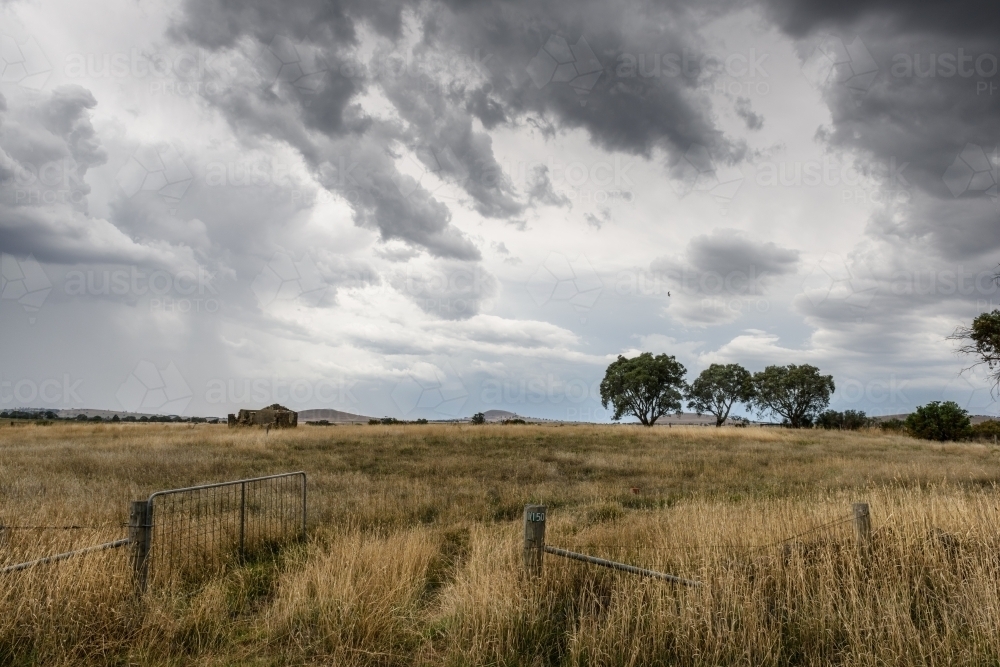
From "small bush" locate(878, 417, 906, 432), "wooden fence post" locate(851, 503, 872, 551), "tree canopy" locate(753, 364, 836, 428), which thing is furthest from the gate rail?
"tree canopy" locate(753, 364, 836, 428)

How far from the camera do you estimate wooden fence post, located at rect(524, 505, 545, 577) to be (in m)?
6.57

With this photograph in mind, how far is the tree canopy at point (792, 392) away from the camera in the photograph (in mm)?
78250

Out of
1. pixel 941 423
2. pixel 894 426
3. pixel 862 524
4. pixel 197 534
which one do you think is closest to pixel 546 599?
pixel 862 524

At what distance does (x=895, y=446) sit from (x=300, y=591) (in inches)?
1580

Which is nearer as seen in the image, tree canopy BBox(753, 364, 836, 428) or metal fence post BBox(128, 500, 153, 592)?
metal fence post BBox(128, 500, 153, 592)

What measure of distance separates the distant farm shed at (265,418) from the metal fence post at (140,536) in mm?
43250

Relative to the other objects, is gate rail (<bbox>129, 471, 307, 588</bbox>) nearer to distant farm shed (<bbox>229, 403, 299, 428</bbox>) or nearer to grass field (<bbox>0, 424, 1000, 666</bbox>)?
grass field (<bbox>0, 424, 1000, 666</bbox>)

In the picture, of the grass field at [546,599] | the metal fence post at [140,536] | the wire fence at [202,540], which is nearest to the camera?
the grass field at [546,599]

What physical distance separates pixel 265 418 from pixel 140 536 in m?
44.8

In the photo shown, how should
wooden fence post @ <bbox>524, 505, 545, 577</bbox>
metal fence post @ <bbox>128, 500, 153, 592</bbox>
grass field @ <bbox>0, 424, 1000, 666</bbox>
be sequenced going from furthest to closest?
metal fence post @ <bbox>128, 500, 153, 592</bbox> < wooden fence post @ <bbox>524, 505, 545, 577</bbox> < grass field @ <bbox>0, 424, 1000, 666</bbox>

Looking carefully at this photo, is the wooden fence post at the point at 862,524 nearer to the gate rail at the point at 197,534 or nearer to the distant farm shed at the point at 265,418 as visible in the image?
the gate rail at the point at 197,534

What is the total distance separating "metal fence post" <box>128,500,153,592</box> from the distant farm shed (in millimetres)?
43250

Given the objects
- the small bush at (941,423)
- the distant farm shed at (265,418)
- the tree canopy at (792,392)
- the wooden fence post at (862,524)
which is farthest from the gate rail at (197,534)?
the tree canopy at (792,392)

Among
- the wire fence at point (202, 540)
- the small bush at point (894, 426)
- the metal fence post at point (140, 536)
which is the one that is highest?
the metal fence post at point (140, 536)
